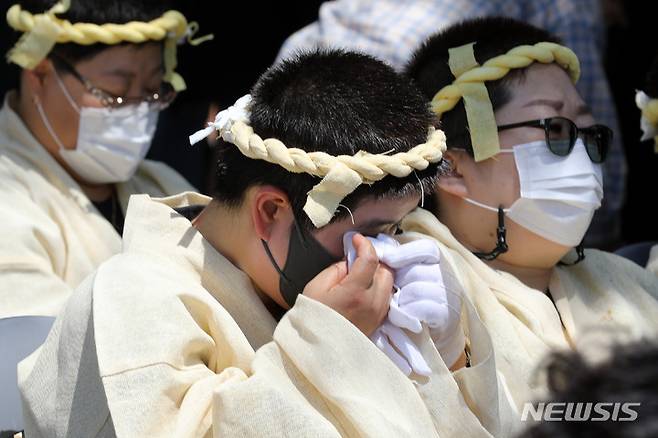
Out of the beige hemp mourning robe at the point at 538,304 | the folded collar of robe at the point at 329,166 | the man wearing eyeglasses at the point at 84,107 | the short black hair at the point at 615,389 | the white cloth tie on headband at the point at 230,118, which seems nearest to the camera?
the short black hair at the point at 615,389

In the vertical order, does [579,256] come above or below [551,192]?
below

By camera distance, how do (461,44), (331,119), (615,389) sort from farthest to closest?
1. (461,44)
2. (331,119)
3. (615,389)

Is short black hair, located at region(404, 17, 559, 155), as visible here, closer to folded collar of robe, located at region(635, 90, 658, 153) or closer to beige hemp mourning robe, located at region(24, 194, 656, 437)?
folded collar of robe, located at region(635, 90, 658, 153)

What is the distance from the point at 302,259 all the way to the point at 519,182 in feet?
2.67

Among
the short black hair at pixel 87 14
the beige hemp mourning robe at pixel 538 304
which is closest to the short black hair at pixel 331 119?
the beige hemp mourning robe at pixel 538 304

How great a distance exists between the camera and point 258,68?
508cm

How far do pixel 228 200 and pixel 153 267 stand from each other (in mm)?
213

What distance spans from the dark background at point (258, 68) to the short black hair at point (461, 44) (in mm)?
2099

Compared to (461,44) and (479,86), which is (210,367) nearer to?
(479,86)

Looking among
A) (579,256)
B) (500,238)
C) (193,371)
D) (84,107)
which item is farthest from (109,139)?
(193,371)

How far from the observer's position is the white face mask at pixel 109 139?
11.5ft

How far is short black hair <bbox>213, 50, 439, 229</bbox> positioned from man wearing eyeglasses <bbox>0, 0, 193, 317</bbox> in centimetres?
136

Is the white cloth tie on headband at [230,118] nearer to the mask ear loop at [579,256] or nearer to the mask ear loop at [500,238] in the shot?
the mask ear loop at [500,238]

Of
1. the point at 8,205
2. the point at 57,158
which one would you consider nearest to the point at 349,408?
the point at 8,205
